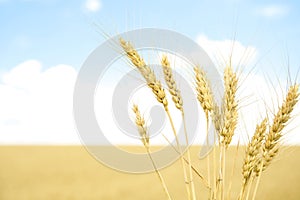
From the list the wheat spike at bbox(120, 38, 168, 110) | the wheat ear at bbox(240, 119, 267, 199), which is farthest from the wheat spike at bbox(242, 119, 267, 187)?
the wheat spike at bbox(120, 38, 168, 110)

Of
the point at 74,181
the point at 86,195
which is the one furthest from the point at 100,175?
the point at 86,195

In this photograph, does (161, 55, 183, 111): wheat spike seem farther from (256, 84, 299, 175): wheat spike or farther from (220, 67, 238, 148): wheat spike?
(256, 84, 299, 175): wheat spike

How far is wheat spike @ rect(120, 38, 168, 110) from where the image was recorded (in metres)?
1.69

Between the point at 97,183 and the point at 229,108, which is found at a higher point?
the point at 229,108

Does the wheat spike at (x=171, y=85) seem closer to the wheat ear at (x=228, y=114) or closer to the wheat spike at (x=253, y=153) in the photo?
the wheat ear at (x=228, y=114)

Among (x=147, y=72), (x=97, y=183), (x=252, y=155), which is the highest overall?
(x=147, y=72)

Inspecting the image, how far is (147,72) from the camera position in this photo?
1.71 metres

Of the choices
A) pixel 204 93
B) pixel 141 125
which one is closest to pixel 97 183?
pixel 141 125

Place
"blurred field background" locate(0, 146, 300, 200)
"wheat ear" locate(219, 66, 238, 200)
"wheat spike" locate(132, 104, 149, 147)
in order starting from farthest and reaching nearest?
"blurred field background" locate(0, 146, 300, 200), "wheat spike" locate(132, 104, 149, 147), "wheat ear" locate(219, 66, 238, 200)

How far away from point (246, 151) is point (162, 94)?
42 centimetres

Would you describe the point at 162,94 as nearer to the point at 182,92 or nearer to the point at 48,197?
the point at 182,92

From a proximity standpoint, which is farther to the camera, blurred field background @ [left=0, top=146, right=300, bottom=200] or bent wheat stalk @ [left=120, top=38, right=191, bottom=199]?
blurred field background @ [left=0, top=146, right=300, bottom=200]

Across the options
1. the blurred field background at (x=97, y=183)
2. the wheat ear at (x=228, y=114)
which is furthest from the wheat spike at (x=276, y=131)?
the blurred field background at (x=97, y=183)

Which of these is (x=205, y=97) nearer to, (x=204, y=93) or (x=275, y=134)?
(x=204, y=93)
